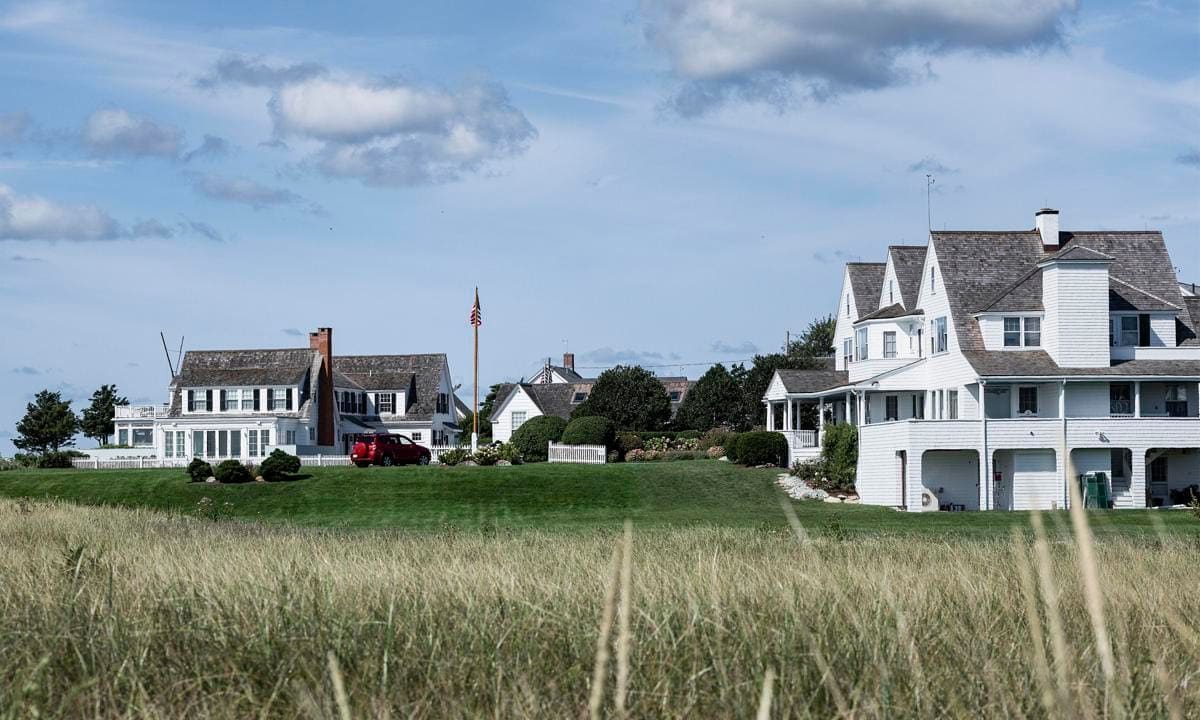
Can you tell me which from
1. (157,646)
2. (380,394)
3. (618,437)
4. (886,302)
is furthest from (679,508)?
(380,394)

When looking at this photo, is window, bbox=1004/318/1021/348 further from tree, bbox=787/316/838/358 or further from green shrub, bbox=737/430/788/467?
tree, bbox=787/316/838/358

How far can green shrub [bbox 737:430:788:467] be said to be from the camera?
5066 centimetres

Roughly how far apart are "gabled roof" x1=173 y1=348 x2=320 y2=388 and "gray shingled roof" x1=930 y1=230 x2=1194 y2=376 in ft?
125

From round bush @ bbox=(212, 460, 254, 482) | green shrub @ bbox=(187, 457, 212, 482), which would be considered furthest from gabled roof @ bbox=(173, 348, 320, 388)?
round bush @ bbox=(212, 460, 254, 482)

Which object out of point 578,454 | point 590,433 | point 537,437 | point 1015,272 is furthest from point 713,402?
point 1015,272

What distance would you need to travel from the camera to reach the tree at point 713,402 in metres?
76.3

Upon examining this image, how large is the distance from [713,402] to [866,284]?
2463 cm

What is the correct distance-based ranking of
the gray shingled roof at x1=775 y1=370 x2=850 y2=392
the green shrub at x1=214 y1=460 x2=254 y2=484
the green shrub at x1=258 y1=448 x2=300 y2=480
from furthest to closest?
the gray shingled roof at x1=775 y1=370 x2=850 y2=392, the green shrub at x1=258 y1=448 x2=300 y2=480, the green shrub at x1=214 y1=460 x2=254 y2=484

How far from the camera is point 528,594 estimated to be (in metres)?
8.67

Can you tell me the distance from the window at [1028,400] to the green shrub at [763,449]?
10.4 metres

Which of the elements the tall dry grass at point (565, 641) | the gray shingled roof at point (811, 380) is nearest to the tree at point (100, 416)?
the gray shingled roof at point (811, 380)

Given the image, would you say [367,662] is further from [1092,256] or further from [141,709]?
[1092,256]

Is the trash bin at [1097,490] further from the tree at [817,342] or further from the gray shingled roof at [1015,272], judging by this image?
the tree at [817,342]

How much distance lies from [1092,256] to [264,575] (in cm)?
3678
